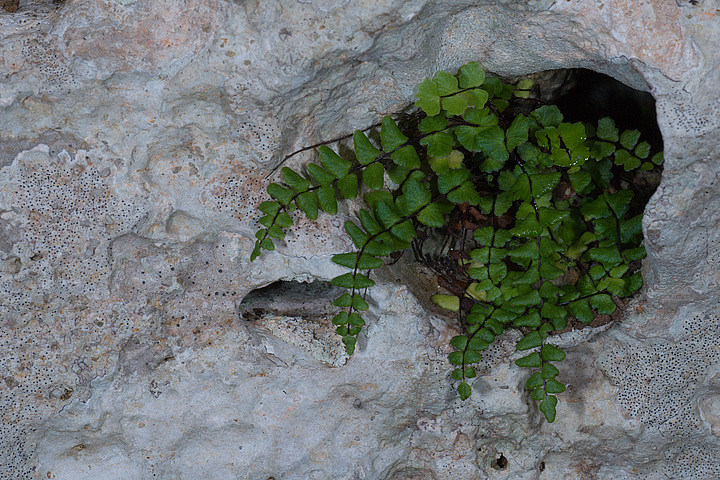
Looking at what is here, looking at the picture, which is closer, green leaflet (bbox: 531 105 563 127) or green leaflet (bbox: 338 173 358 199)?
green leaflet (bbox: 338 173 358 199)

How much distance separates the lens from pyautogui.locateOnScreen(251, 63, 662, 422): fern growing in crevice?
8.27 feet

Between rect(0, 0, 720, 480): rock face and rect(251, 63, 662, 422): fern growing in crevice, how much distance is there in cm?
18

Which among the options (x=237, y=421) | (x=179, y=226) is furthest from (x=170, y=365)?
(x=179, y=226)

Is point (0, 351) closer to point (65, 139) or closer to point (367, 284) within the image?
point (65, 139)

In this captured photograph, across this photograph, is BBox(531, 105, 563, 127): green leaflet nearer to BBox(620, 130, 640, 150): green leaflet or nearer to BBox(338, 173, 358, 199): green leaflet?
BBox(620, 130, 640, 150): green leaflet

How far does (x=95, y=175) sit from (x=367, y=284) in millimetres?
1256

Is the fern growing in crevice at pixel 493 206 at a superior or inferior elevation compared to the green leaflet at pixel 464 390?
superior

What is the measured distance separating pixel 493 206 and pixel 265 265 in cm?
110

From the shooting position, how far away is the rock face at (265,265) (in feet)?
7.73

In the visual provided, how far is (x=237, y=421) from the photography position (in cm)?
287

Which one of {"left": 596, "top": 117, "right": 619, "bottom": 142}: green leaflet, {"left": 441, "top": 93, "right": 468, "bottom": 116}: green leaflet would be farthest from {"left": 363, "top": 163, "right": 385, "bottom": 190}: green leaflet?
{"left": 596, "top": 117, "right": 619, "bottom": 142}: green leaflet

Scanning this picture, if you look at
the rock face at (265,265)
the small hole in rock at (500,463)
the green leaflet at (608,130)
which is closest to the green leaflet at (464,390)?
the rock face at (265,265)

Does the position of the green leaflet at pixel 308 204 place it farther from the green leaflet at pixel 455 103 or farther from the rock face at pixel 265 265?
the green leaflet at pixel 455 103

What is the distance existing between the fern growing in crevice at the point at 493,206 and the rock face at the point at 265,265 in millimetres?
176
